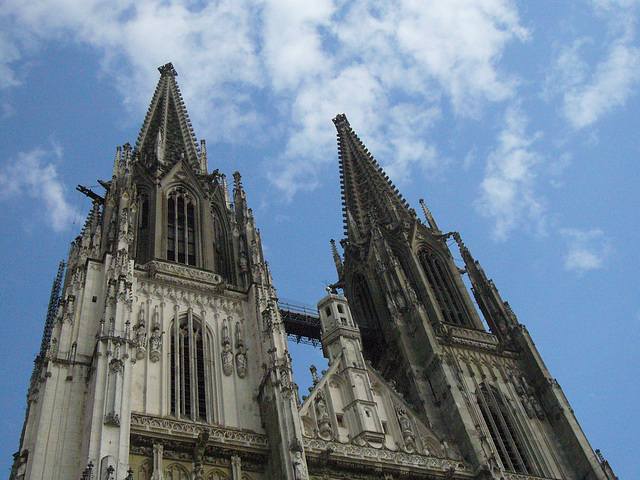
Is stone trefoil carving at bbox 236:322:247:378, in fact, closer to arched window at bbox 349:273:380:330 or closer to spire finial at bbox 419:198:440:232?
arched window at bbox 349:273:380:330

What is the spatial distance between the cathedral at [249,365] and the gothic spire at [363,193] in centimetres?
206

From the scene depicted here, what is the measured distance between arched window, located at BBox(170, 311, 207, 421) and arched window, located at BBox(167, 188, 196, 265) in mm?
5241

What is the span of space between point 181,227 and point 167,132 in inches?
513

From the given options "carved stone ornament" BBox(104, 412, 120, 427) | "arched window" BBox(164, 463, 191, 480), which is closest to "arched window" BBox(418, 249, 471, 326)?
"arched window" BBox(164, 463, 191, 480)

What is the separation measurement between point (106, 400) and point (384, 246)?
74.4ft

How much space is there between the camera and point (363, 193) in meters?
51.5

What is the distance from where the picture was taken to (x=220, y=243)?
1465 inches

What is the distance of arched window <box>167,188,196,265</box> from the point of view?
34750 mm

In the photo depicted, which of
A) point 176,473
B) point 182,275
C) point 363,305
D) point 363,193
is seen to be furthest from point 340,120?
point 176,473

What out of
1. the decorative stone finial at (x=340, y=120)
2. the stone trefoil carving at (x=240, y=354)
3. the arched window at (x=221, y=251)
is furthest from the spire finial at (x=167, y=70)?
the stone trefoil carving at (x=240, y=354)

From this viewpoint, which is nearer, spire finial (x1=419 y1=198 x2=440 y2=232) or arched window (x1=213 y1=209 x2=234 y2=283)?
arched window (x1=213 y1=209 x2=234 y2=283)

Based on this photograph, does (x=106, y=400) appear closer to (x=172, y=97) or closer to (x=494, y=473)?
(x=494, y=473)

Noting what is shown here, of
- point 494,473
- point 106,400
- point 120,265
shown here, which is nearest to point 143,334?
point 120,265

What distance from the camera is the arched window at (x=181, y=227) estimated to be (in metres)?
34.8
